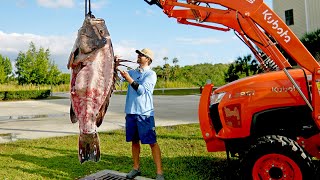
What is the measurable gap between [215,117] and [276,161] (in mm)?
1015

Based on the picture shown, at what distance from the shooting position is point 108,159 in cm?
640

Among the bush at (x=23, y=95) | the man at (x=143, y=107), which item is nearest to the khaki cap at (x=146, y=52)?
the man at (x=143, y=107)

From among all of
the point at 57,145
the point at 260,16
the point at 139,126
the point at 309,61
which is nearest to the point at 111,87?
the point at 139,126

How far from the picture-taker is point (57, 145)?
7.79m

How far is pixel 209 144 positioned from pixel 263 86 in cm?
108

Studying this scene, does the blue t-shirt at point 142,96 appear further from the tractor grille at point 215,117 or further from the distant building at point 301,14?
the distant building at point 301,14

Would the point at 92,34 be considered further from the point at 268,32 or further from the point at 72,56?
the point at 268,32

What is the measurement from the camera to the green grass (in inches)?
212

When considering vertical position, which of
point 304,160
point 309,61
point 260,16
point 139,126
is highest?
point 260,16

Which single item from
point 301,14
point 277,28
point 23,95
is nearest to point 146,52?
point 277,28

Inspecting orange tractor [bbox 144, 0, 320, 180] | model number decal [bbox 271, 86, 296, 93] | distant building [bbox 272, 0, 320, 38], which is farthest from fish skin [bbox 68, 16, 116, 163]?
distant building [bbox 272, 0, 320, 38]

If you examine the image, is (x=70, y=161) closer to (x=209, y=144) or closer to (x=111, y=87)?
(x=209, y=144)

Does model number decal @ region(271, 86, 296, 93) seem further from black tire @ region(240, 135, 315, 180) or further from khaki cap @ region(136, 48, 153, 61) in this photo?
khaki cap @ region(136, 48, 153, 61)

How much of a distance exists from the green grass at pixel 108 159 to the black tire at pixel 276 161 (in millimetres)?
896
